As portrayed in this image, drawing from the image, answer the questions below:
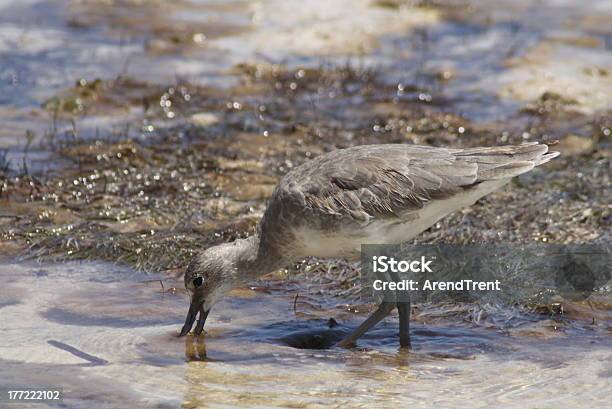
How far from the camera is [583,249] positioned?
27.2ft

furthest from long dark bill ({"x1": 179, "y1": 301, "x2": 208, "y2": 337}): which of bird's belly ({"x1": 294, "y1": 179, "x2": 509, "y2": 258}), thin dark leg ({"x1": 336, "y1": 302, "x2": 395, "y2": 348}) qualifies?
thin dark leg ({"x1": 336, "y1": 302, "x2": 395, "y2": 348})

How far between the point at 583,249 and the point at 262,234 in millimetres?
2439

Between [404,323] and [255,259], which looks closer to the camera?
[404,323]

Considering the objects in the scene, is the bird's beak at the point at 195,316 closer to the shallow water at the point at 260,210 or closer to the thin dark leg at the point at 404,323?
the shallow water at the point at 260,210

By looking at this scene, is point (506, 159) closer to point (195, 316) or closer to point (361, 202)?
point (361, 202)

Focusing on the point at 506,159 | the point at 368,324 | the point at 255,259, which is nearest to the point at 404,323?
the point at 368,324

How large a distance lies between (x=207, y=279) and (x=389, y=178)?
1275 mm

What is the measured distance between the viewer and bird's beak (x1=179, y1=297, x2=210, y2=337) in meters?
7.01

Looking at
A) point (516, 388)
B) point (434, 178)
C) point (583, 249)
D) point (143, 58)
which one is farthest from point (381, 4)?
point (516, 388)

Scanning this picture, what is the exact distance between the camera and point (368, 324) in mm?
7113

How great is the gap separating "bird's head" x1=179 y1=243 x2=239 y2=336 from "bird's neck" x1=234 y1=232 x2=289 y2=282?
1.8 inches

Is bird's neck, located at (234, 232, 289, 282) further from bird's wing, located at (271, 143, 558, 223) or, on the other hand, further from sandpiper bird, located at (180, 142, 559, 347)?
bird's wing, located at (271, 143, 558, 223)

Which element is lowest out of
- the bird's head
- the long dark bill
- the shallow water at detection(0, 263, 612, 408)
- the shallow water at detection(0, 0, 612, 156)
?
the shallow water at detection(0, 263, 612, 408)

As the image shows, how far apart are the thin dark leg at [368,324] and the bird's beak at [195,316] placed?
0.83 m
